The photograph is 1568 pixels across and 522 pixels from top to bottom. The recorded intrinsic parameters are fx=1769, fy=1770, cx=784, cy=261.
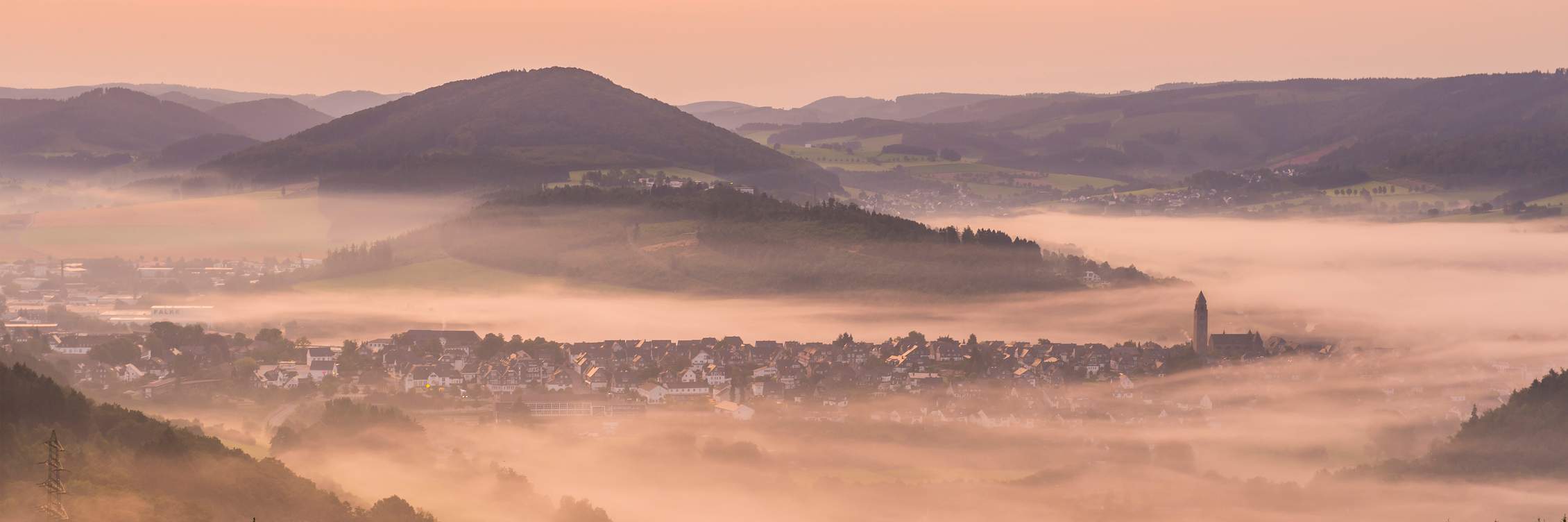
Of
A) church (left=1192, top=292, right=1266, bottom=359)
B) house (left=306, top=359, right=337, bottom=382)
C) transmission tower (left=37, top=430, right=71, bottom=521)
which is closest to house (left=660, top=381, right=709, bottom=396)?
house (left=306, top=359, right=337, bottom=382)

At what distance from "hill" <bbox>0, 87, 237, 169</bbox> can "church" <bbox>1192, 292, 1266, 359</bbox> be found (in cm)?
12562

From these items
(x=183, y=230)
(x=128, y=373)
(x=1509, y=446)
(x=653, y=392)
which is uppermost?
(x=183, y=230)

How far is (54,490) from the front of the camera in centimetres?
2020

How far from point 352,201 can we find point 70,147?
82.5 meters

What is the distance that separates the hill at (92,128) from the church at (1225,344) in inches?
4945

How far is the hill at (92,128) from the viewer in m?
169

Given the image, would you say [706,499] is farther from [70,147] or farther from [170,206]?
[70,147]

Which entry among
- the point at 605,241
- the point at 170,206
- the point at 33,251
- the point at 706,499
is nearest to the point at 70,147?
the point at 170,206

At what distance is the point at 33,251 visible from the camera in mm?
82000

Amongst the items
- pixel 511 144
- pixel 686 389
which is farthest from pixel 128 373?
pixel 511 144

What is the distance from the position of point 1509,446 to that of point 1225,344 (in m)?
16.1

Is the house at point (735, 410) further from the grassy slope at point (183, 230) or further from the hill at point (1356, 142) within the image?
the hill at point (1356, 142)

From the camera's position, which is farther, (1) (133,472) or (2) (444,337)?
(2) (444,337)

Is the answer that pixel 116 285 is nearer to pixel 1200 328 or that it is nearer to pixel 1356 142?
pixel 1200 328
